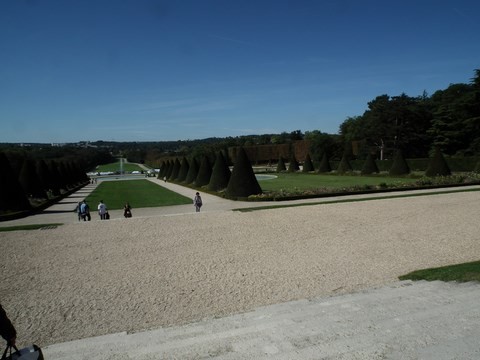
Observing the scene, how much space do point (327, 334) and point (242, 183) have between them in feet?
58.6

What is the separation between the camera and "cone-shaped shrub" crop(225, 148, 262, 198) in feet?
74.0

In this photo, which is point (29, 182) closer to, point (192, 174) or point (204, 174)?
point (204, 174)

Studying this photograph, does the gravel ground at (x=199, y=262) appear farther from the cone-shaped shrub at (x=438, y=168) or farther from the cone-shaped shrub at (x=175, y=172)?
the cone-shaped shrub at (x=175, y=172)

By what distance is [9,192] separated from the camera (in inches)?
744

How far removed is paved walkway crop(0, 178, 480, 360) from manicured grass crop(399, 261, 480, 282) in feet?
2.38

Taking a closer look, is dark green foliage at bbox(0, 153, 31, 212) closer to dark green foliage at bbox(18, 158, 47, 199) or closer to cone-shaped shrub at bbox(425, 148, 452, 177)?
dark green foliage at bbox(18, 158, 47, 199)

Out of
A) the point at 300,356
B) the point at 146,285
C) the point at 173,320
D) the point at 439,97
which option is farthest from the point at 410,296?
the point at 439,97

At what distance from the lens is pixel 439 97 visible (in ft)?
205

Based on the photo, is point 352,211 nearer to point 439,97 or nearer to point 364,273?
point 364,273

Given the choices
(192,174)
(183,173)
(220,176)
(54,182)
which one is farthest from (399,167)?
(54,182)

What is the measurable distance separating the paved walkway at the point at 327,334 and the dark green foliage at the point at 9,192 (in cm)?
1625

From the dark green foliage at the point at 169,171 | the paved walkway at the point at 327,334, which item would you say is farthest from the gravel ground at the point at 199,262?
the dark green foliage at the point at 169,171

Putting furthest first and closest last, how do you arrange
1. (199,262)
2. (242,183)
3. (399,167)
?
1. (399,167)
2. (242,183)
3. (199,262)

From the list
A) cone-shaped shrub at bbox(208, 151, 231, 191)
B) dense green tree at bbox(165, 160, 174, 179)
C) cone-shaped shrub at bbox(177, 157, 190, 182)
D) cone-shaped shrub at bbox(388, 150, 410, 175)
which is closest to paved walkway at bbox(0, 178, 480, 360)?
cone-shaped shrub at bbox(208, 151, 231, 191)
